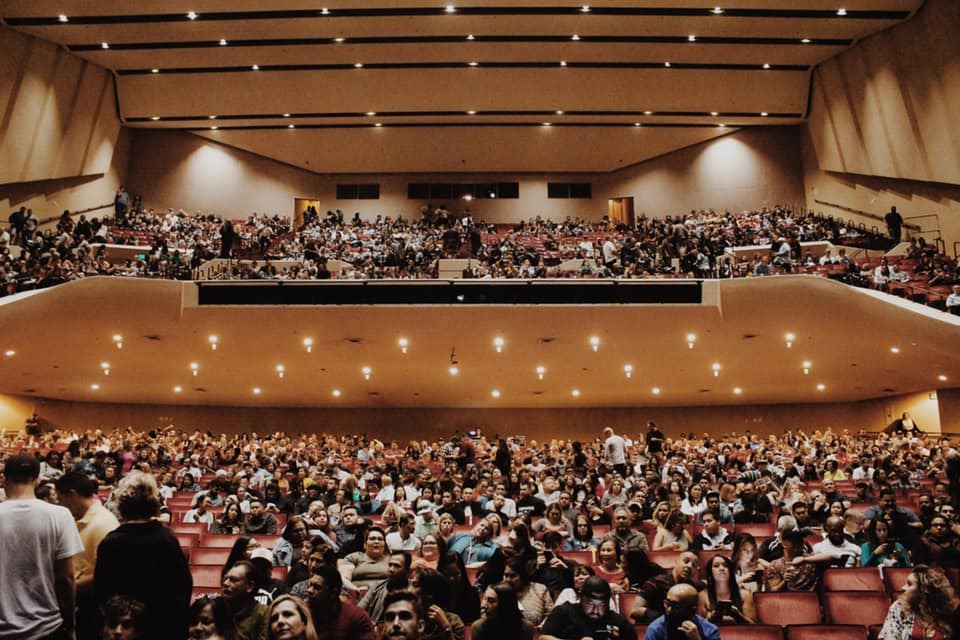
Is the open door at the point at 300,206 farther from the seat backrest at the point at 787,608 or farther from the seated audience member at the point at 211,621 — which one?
the seated audience member at the point at 211,621

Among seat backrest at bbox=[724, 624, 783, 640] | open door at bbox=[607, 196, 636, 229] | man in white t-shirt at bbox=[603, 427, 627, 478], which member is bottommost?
man in white t-shirt at bbox=[603, 427, 627, 478]

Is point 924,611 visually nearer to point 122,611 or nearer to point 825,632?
point 825,632

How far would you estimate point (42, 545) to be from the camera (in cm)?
273

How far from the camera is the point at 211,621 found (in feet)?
10.3

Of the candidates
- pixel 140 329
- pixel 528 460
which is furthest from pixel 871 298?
pixel 140 329

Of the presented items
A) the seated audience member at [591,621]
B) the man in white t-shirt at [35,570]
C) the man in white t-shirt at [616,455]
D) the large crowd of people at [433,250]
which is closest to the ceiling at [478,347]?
the large crowd of people at [433,250]

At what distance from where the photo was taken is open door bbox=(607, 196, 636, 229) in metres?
26.4

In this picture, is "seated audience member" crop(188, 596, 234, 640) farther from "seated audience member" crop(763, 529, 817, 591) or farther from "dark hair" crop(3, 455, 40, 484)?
"seated audience member" crop(763, 529, 817, 591)

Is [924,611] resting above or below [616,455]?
above

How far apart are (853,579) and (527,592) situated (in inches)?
97.7

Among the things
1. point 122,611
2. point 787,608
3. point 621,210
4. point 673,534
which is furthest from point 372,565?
point 621,210

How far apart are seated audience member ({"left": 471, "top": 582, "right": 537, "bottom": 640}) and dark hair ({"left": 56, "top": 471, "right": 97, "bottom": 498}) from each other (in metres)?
1.93

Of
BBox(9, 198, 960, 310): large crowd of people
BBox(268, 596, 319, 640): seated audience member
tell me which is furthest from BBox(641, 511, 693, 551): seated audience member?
BBox(9, 198, 960, 310): large crowd of people

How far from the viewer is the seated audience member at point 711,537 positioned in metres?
6.49
